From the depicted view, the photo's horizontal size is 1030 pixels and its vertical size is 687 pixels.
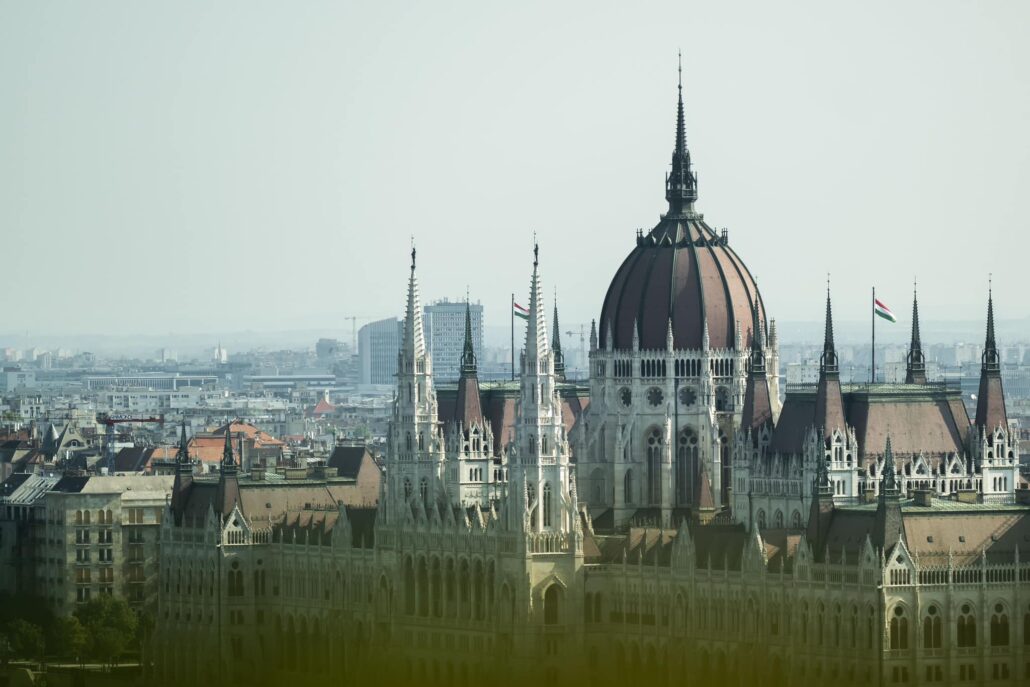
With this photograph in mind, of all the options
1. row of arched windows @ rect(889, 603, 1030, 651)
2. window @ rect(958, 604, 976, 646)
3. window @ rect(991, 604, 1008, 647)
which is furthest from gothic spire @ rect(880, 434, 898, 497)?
window @ rect(991, 604, 1008, 647)

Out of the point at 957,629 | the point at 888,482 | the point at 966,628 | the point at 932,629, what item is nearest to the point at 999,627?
the point at 966,628

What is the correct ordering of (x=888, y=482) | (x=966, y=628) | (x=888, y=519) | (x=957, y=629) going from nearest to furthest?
(x=957, y=629) → (x=888, y=519) → (x=966, y=628) → (x=888, y=482)

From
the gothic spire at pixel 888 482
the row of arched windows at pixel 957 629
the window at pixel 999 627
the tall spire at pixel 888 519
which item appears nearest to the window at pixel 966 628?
the row of arched windows at pixel 957 629

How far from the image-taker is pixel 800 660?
192 metres

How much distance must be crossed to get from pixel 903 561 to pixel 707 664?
53.2 feet

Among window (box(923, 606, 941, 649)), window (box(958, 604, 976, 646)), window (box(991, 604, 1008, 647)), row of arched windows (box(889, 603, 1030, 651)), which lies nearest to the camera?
row of arched windows (box(889, 603, 1030, 651))

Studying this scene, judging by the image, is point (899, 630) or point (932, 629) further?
point (932, 629)

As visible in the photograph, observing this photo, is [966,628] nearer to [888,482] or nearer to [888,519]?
[888,519]

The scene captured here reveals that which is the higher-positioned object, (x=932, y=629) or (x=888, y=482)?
(x=888, y=482)

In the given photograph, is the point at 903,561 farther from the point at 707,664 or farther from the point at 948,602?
the point at 707,664

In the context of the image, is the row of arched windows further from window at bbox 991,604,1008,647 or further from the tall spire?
the tall spire

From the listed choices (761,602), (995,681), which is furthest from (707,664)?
(995,681)

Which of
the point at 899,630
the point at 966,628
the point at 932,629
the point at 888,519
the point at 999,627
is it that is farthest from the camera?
the point at 999,627

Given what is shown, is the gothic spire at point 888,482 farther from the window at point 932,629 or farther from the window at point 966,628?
the window at point 966,628
